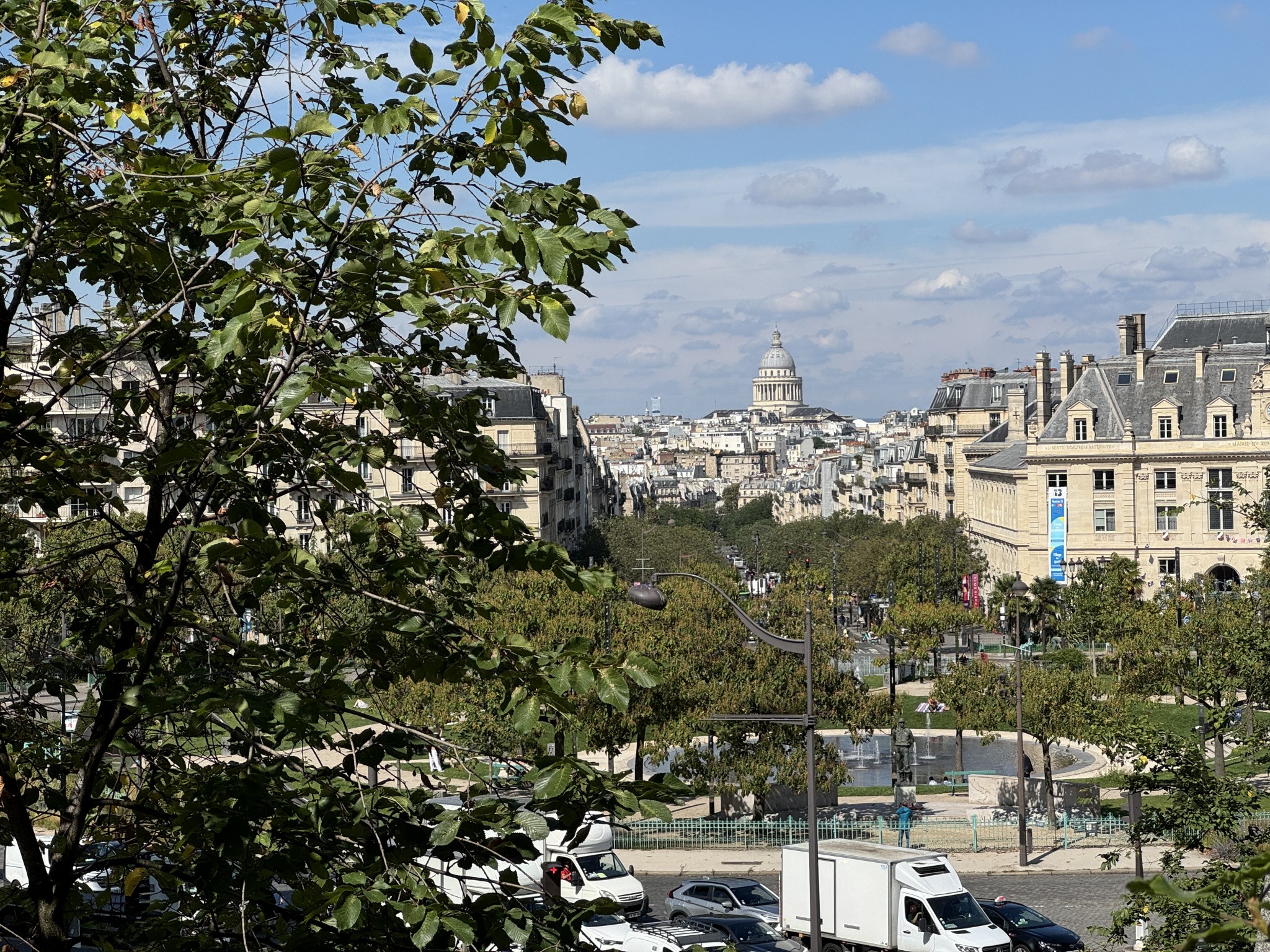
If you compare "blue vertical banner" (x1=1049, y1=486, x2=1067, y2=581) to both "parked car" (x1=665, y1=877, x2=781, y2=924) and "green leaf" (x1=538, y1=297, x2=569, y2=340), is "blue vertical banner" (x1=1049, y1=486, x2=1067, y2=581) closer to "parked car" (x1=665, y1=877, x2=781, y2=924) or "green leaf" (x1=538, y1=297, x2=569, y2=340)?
"parked car" (x1=665, y1=877, x2=781, y2=924)

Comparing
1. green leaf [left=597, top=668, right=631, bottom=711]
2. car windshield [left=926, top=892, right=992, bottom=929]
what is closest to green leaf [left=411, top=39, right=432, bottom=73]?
green leaf [left=597, top=668, right=631, bottom=711]

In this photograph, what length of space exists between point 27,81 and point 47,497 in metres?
2.04

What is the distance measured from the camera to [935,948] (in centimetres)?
2586

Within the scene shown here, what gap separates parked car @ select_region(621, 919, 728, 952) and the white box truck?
A: 188cm

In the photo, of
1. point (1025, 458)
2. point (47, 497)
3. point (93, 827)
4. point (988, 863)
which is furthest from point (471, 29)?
point (1025, 458)

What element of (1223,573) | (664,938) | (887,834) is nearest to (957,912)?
(664,938)

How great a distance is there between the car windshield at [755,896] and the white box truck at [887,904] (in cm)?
Answer: 222

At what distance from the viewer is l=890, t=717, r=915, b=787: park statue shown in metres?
38.4

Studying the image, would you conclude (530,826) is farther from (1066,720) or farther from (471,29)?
(1066,720)

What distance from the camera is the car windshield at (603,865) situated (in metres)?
28.9

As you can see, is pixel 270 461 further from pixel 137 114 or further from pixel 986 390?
pixel 986 390

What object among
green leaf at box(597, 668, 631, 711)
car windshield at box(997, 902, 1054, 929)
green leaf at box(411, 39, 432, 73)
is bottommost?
car windshield at box(997, 902, 1054, 929)

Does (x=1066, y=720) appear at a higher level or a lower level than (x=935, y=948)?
higher

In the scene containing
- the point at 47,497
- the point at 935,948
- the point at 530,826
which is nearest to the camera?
the point at 530,826
